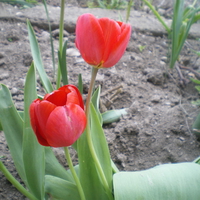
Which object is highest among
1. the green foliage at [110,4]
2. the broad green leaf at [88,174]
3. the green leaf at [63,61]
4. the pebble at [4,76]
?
the green leaf at [63,61]

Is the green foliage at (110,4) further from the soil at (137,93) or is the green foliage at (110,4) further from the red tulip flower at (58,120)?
the red tulip flower at (58,120)

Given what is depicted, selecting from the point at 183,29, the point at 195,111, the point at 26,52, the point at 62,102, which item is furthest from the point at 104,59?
the point at 183,29

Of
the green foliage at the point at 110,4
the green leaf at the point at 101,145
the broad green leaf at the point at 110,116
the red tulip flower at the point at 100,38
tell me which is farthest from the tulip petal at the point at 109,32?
the green foliage at the point at 110,4

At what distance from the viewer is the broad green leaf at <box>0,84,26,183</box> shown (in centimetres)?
67

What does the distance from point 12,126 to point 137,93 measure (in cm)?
90

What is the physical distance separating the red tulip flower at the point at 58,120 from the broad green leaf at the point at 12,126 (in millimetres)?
230

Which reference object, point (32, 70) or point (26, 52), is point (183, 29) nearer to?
point (26, 52)

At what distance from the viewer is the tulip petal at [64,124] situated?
446 mm

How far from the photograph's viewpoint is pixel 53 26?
2014 mm

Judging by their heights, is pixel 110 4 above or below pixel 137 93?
above

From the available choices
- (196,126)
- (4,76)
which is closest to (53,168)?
(196,126)

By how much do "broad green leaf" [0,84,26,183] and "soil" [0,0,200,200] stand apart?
23 centimetres

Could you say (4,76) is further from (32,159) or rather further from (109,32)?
(109,32)

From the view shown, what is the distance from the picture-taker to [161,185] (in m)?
0.51
